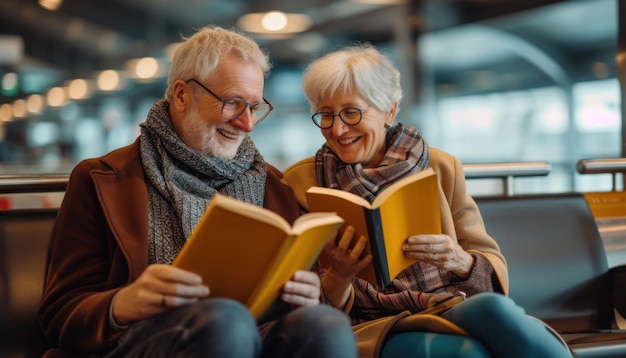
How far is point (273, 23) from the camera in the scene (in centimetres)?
712

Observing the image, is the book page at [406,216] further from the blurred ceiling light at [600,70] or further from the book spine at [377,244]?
the blurred ceiling light at [600,70]

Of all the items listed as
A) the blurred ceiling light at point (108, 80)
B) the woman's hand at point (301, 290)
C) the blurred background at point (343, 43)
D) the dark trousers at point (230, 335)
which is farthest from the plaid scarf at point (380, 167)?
the blurred ceiling light at point (108, 80)

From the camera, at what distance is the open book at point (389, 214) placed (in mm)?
1903

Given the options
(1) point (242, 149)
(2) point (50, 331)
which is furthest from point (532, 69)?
(2) point (50, 331)

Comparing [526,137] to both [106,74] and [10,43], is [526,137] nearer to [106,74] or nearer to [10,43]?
[106,74]

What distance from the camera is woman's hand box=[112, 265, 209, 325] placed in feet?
5.13

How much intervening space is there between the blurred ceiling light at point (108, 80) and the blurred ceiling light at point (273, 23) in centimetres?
127

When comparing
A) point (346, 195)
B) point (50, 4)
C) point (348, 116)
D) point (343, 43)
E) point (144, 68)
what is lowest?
point (346, 195)

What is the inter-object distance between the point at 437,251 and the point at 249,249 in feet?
2.24

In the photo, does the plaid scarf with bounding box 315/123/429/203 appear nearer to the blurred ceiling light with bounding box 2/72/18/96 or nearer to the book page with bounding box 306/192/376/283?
the book page with bounding box 306/192/376/283

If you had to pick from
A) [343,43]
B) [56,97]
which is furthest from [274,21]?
[56,97]

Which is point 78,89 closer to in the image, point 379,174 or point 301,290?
point 379,174

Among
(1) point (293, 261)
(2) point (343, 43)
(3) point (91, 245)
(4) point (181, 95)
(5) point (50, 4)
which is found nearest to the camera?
(1) point (293, 261)

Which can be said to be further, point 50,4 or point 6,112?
point 50,4
